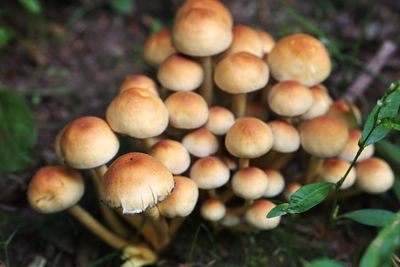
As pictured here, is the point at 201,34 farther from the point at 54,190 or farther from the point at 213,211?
the point at 54,190

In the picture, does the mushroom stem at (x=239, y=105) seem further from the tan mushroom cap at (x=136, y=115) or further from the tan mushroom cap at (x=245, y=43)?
the tan mushroom cap at (x=136, y=115)

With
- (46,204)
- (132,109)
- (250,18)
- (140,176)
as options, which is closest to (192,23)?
(132,109)

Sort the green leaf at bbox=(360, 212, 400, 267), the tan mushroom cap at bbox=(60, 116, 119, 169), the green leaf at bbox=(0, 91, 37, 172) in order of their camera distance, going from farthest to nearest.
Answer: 1. the green leaf at bbox=(0, 91, 37, 172)
2. the tan mushroom cap at bbox=(60, 116, 119, 169)
3. the green leaf at bbox=(360, 212, 400, 267)

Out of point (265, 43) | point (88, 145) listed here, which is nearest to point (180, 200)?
point (88, 145)

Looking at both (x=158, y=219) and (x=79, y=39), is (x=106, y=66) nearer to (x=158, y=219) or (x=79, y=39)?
(x=79, y=39)

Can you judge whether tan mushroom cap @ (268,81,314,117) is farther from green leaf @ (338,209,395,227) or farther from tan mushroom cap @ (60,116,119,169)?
tan mushroom cap @ (60,116,119,169)

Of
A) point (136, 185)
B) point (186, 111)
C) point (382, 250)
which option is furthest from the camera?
point (186, 111)

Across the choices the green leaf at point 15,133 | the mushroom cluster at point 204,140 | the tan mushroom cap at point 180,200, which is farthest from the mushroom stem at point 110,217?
the green leaf at point 15,133

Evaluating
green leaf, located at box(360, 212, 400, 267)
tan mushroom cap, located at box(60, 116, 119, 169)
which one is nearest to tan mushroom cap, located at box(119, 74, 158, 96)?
tan mushroom cap, located at box(60, 116, 119, 169)
